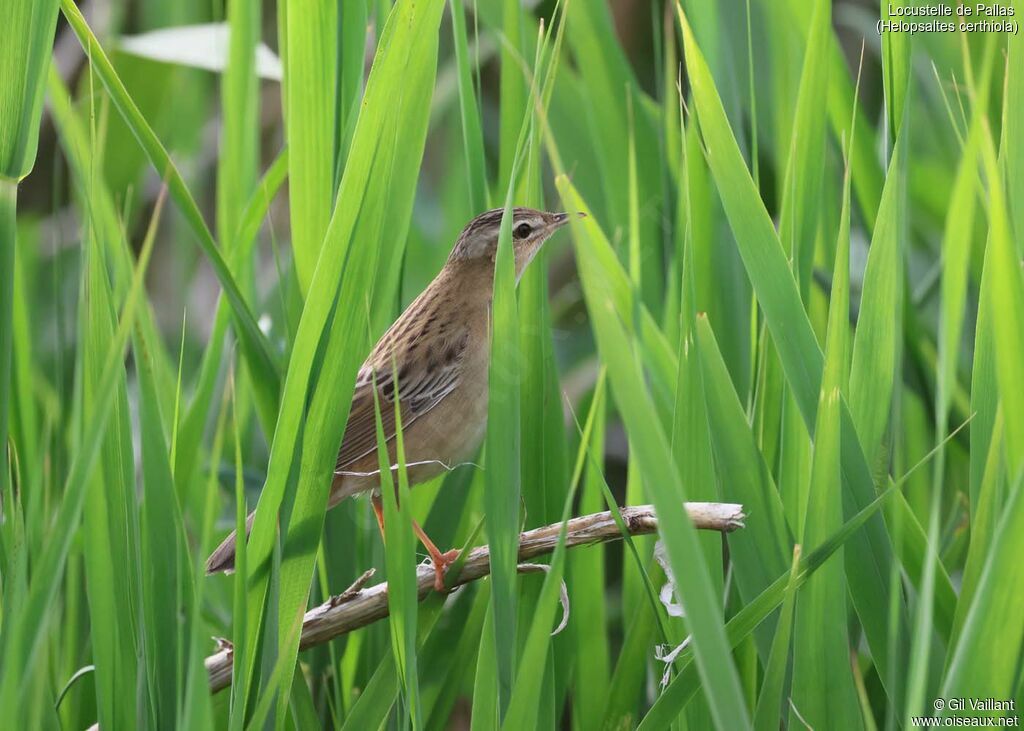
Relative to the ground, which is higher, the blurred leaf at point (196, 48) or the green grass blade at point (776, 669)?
the blurred leaf at point (196, 48)

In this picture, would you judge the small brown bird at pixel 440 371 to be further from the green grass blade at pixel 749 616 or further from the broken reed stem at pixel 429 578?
the green grass blade at pixel 749 616

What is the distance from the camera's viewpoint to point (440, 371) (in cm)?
218

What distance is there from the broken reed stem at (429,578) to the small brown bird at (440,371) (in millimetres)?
229

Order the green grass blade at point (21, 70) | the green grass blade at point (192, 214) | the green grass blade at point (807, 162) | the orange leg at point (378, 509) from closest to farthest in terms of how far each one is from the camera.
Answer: the green grass blade at point (21, 70) → the green grass blade at point (192, 214) → the green grass blade at point (807, 162) → the orange leg at point (378, 509)

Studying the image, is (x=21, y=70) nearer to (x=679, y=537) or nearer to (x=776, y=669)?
(x=679, y=537)

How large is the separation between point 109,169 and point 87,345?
8.43ft

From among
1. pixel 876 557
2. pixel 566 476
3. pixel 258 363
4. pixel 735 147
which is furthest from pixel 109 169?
pixel 876 557

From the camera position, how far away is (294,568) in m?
1.47

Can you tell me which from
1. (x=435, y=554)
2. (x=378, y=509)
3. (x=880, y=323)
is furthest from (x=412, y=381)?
(x=880, y=323)

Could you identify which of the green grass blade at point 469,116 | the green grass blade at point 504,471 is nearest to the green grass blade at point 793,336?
the green grass blade at point 504,471

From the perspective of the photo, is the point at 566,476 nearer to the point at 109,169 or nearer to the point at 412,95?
the point at 412,95

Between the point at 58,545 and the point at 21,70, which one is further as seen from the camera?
the point at 21,70

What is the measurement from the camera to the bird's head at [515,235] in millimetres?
2008

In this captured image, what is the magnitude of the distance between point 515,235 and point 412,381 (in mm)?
355
